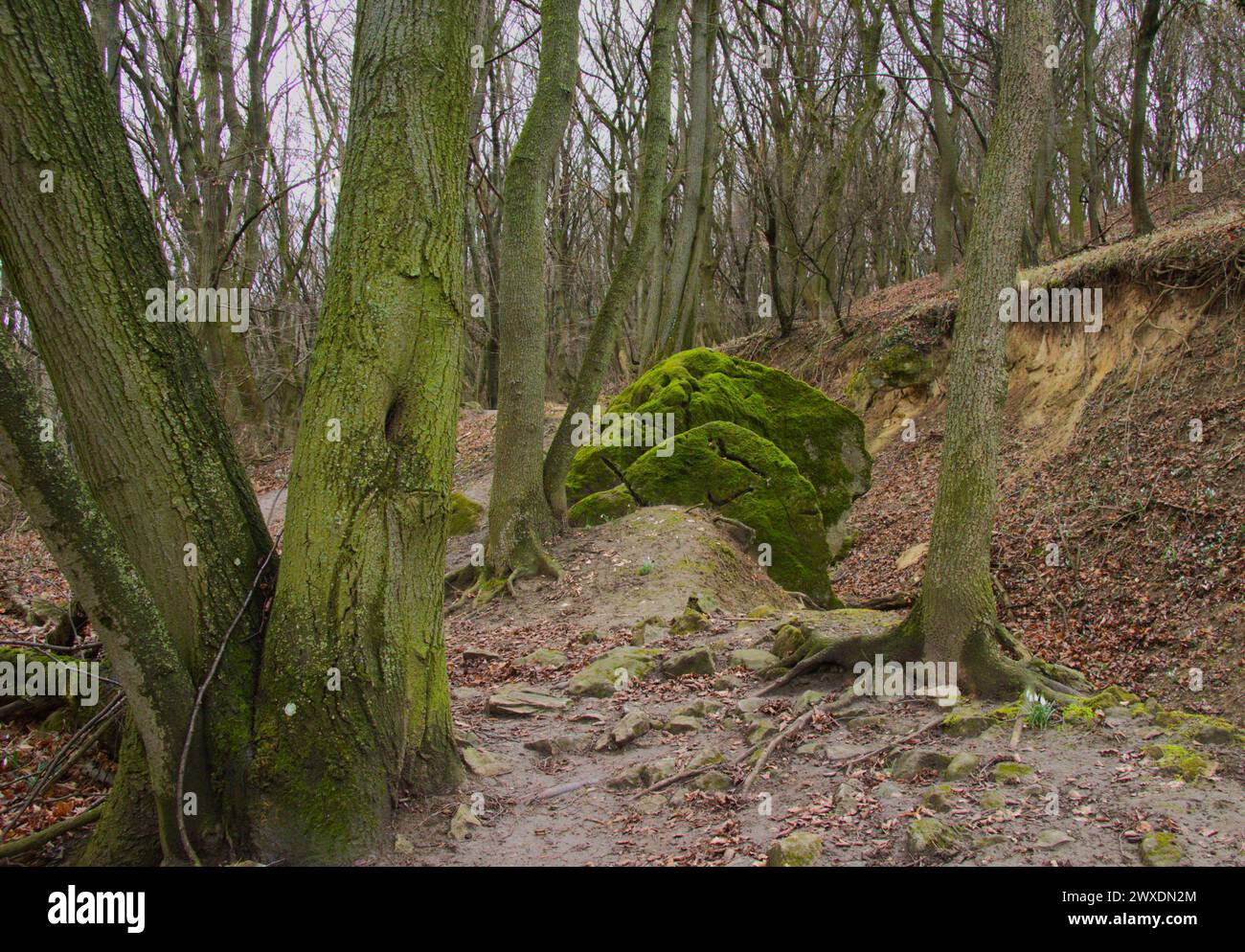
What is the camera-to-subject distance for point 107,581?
3.39 metres

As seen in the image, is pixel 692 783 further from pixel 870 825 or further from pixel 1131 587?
pixel 1131 587

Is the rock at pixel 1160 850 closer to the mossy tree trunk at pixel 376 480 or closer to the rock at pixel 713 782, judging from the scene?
the rock at pixel 713 782

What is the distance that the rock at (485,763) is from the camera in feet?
15.6

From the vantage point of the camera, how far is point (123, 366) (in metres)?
3.60

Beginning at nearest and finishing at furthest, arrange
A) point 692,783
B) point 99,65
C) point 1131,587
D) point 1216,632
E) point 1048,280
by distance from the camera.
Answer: point 99,65, point 692,783, point 1216,632, point 1131,587, point 1048,280

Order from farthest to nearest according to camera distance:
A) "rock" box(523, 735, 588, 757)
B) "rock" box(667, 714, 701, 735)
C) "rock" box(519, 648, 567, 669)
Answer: "rock" box(519, 648, 567, 669), "rock" box(667, 714, 701, 735), "rock" box(523, 735, 588, 757)

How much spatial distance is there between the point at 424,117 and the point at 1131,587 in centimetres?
815

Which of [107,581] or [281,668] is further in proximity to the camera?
[281,668]

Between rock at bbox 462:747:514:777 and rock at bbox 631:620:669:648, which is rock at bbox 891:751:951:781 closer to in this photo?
A: rock at bbox 462:747:514:777

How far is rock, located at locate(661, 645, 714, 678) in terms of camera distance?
644 cm

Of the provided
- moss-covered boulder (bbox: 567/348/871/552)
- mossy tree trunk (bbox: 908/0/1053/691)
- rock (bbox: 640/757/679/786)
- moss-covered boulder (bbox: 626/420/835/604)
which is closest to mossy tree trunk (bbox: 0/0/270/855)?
rock (bbox: 640/757/679/786)

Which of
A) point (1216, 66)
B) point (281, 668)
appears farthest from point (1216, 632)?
point (1216, 66)

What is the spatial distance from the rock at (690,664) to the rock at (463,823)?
250cm

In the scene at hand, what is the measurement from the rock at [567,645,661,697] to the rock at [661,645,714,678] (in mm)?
203
